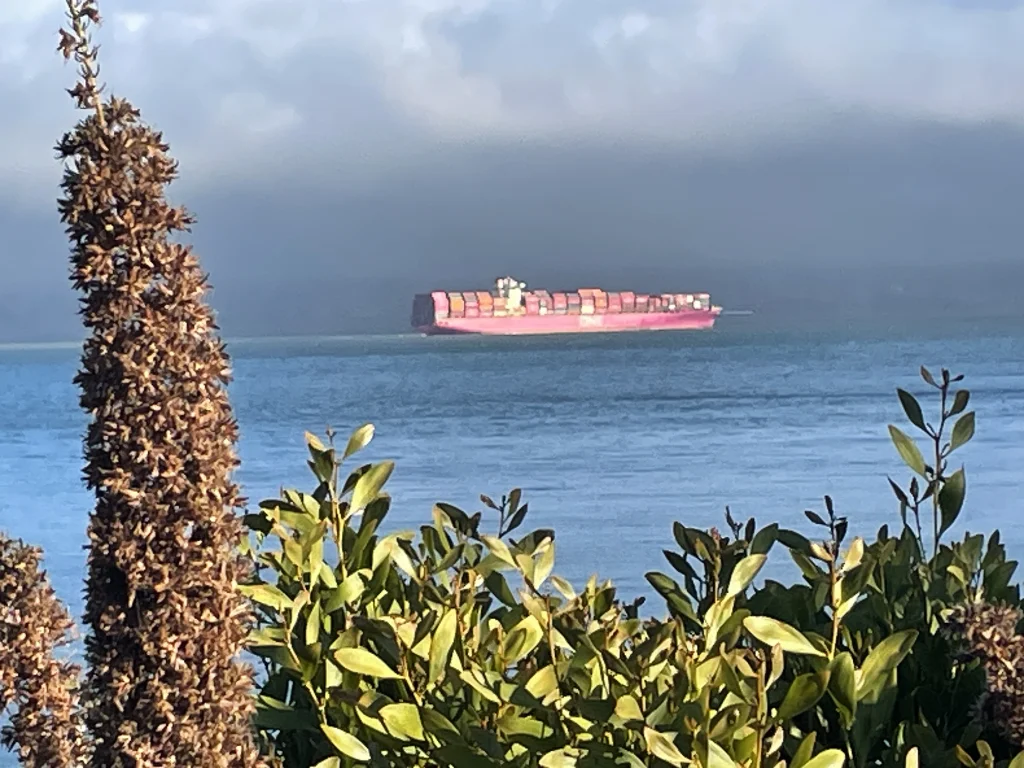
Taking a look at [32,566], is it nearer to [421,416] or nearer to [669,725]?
[669,725]

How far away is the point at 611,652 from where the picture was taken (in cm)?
108

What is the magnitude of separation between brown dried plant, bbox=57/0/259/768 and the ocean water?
0.08 metres

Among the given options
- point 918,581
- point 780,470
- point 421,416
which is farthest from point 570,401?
point 918,581

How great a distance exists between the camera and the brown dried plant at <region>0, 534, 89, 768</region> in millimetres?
1195

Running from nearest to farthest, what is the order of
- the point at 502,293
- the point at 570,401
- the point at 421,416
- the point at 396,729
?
the point at 396,729, the point at 421,416, the point at 570,401, the point at 502,293

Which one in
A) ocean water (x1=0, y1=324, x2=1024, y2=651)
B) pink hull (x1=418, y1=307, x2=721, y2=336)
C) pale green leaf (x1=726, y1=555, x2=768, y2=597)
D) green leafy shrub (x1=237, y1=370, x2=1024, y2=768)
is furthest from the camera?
pink hull (x1=418, y1=307, x2=721, y2=336)

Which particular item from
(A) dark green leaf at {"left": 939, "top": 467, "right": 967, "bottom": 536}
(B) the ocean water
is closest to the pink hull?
(B) the ocean water

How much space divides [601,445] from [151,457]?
19.9ft

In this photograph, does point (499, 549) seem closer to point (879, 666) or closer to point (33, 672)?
point (879, 666)

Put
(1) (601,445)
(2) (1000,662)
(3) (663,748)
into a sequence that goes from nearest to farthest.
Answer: (3) (663,748) → (2) (1000,662) → (1) (601,445)

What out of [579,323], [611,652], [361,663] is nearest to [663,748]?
[611,652]

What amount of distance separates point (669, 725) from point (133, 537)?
1.39ft

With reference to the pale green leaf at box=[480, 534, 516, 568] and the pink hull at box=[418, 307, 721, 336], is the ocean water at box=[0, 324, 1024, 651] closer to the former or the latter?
the pale green leaf at box=[480, 534, 516, 568]

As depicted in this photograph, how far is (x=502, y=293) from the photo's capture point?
78.4 feet
